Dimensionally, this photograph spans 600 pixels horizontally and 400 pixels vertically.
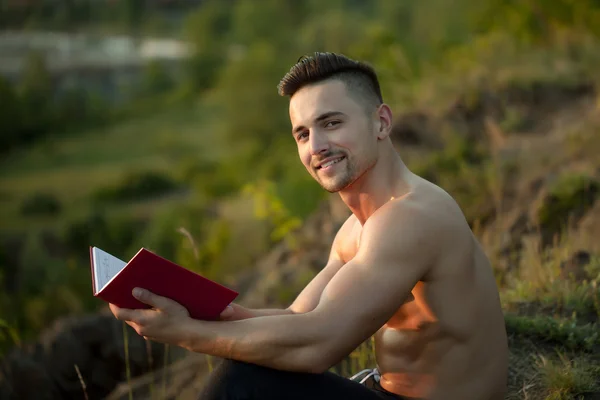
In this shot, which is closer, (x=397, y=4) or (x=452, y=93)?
(x=452, y=93)

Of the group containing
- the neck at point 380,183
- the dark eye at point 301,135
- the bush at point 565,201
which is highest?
the bush at point 565,201

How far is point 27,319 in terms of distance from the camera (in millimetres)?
16672

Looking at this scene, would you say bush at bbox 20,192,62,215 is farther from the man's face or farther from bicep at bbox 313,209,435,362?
bicep at bbox 313,209,435,362

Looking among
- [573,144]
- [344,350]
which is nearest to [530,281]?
[344,350]

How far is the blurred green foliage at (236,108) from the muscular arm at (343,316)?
1231 mm

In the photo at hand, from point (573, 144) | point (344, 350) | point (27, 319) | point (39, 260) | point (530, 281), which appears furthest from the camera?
point (39, 260)

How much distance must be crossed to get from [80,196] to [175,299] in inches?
1667

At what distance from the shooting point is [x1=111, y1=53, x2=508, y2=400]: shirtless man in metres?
2.14

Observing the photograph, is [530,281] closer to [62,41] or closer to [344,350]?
[344,350]

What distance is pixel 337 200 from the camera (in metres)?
8.76

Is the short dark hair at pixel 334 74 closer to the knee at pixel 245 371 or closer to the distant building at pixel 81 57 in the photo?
the knee at pixel 245 371

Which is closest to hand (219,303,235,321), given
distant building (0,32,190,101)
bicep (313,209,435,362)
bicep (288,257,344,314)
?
bicep (313,209,435,362)

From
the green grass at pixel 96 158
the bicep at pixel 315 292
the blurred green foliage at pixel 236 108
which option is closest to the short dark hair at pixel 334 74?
the bicep at pixel 315 292

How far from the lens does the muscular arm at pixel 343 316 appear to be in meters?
2.12
